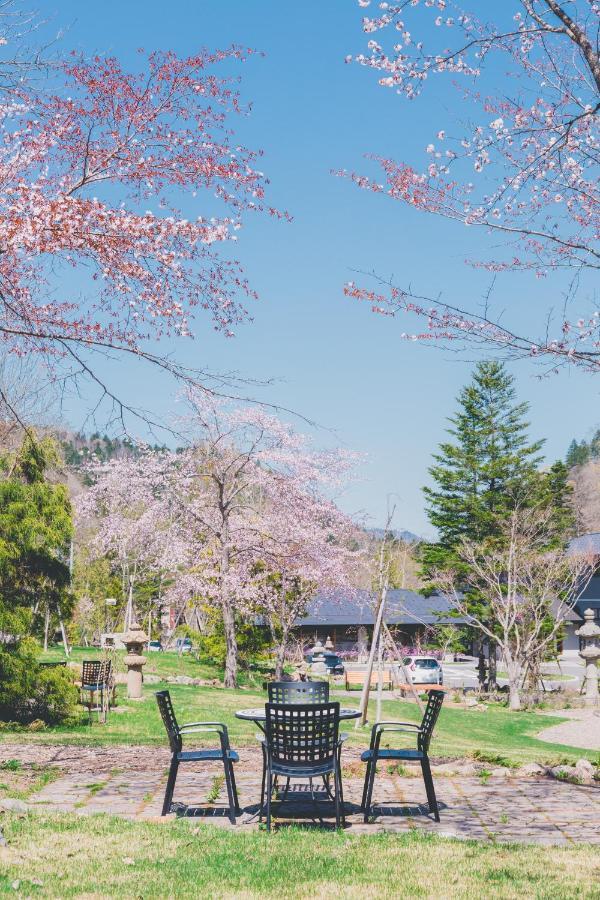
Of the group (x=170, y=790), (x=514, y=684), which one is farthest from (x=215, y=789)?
(x=514, y=684)

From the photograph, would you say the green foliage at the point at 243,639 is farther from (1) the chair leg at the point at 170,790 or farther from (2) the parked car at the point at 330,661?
(1) the chair leg at the point at 170,790

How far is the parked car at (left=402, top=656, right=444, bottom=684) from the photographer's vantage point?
28812mm

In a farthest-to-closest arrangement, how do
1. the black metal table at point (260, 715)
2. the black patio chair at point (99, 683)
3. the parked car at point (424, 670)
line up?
the parked car at point (424, 670), the black patio chair at point (99, 683), the black metal table at point (260, 715)

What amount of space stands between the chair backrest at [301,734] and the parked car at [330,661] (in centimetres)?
2717

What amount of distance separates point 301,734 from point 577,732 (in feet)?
43.7

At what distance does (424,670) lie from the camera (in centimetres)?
2914

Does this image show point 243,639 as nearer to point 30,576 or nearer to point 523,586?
point 523,586

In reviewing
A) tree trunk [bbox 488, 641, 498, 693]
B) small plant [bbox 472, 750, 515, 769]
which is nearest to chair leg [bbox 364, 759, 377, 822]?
small plant [bbox 472, 750, 515, 769]

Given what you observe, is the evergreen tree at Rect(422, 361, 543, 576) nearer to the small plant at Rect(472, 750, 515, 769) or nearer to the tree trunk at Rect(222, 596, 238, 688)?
the tree trunk at Rect(222, 596, 238, 688)

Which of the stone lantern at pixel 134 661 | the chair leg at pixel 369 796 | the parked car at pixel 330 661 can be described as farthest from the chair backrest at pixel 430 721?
the parked car at pixel 330 661

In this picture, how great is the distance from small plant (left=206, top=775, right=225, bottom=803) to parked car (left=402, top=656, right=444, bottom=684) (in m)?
21.9

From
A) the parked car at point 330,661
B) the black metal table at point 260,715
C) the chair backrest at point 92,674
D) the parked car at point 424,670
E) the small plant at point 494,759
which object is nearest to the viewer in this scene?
the black metal table at point 260,715

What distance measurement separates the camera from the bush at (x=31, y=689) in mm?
11812

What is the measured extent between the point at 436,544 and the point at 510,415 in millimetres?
7279
